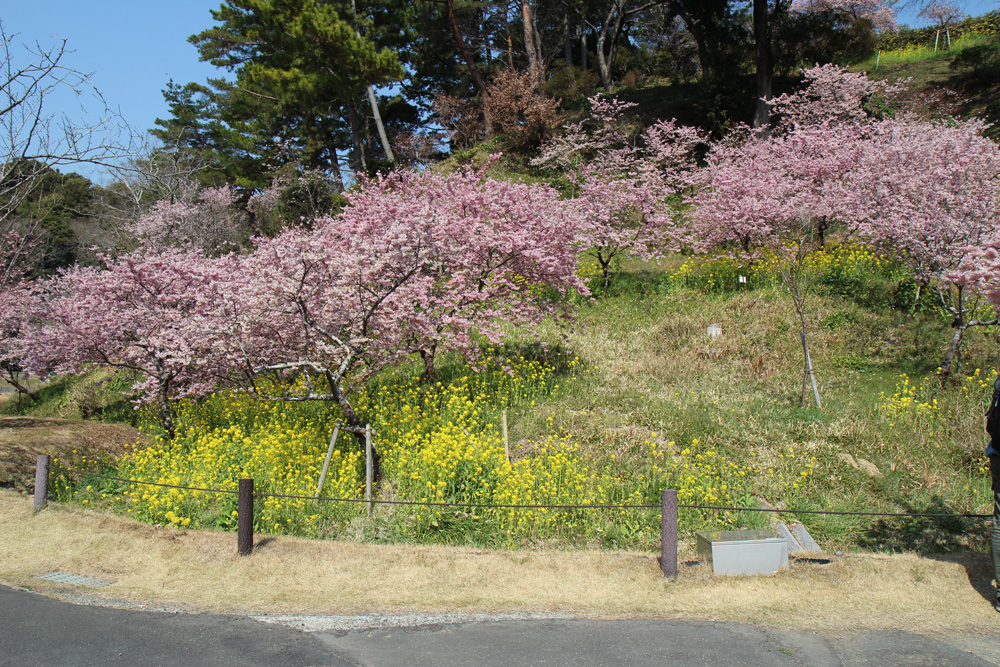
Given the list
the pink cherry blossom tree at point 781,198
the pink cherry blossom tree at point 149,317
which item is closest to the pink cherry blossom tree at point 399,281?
the pink cherry blossom tree at point 149,317

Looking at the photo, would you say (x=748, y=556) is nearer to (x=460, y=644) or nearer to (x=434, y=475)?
(x=460, y=644)

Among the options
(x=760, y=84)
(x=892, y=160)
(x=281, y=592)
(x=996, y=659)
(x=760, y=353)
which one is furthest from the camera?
(x=760, y=84)

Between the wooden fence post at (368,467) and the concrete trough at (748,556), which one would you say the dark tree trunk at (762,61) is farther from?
the wooden fence post at (368,467)

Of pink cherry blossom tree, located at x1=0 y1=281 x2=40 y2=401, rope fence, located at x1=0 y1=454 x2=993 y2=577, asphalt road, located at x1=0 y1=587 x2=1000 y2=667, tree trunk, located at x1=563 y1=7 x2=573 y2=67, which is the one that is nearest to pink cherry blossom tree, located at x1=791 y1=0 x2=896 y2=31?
tree trunk, located at x1=563 y1=7 x2=573 y2=67

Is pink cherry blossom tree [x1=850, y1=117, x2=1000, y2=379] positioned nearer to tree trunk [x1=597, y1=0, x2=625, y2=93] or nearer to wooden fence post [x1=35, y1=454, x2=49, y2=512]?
wooden fence post [x1=35, y1=454, x2=49, y2=512]

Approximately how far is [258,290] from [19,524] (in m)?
4.14

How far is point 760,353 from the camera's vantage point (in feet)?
35.0

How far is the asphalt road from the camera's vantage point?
4.54 metres

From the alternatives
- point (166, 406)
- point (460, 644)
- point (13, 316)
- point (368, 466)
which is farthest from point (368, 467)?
point (13, 316)

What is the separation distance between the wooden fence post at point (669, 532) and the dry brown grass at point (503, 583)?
129mm

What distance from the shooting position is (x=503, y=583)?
19.2 ft

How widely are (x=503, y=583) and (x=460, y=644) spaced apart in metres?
1.10

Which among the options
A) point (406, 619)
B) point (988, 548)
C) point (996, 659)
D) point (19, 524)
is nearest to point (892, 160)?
point (988, 548)

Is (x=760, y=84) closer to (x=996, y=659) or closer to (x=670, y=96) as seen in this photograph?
(x=670, y=96)
